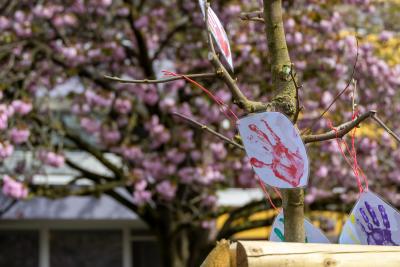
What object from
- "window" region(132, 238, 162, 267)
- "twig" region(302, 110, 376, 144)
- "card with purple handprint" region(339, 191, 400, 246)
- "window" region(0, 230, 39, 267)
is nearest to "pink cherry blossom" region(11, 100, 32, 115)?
"window" region(0, 230, 39, 267)

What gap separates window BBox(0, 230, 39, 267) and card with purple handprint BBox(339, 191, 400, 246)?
31.9ft

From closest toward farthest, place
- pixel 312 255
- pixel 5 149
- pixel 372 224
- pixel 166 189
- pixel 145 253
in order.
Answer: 1. pixel 312 255
2. pixel 372 224
3. pixel 5 149
4. pixel 166 189
5. pixel 145 253

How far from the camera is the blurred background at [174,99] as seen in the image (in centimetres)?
857

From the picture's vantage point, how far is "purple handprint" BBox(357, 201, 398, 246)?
111 inches

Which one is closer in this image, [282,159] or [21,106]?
[282,159]

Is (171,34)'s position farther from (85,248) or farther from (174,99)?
(85,248)

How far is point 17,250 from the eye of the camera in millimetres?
12086

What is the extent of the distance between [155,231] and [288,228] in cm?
660

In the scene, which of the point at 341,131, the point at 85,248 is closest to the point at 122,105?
the point at 85,248

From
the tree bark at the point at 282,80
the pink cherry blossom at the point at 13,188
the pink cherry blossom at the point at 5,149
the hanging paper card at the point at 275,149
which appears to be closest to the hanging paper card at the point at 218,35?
the tree bark at the point at 282,80

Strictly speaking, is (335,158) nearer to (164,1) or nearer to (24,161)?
(164,1)

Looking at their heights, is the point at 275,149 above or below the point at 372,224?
above

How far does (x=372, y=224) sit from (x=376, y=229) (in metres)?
0.02

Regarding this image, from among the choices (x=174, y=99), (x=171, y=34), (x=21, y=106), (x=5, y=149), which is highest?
(x=171, y=34)
